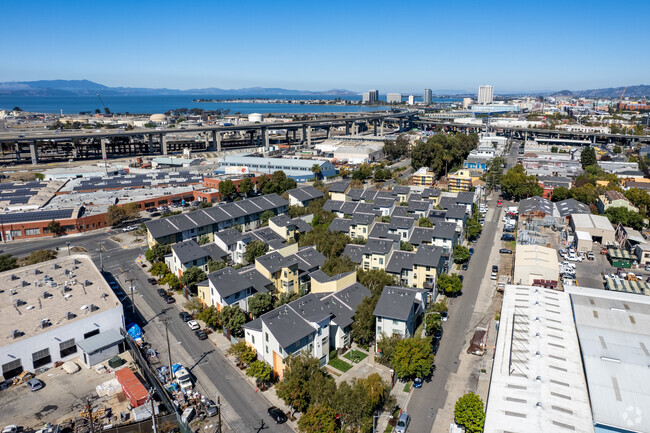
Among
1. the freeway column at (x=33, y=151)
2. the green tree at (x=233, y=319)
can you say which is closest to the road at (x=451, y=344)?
the green tree at (x=233, y=319)

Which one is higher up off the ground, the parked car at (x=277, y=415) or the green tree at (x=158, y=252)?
the green tree at (x=158, y=252)

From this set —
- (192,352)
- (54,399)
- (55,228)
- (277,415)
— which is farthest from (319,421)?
(55,228)

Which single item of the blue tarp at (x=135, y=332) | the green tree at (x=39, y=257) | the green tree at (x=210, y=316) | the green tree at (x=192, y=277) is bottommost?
the blue tarp at (x=135, y=332)

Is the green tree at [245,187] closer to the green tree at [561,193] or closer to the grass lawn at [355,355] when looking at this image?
the grass lawn at [355,355]

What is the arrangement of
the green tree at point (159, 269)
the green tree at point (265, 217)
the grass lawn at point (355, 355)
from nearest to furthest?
the grass lawn at point (355, 355)
the green tree at point (159, 269)
the green tree at point (265, 217)

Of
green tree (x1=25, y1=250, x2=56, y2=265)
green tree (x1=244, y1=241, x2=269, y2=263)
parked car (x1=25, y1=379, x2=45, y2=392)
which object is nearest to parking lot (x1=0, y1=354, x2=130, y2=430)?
parked car (x1=25, y1=379, x2=45, y2=392)

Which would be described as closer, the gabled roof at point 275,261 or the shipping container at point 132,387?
the shipping container at point 132,387

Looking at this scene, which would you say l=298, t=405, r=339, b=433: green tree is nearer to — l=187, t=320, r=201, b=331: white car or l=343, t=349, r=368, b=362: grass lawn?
l=343, t=349, r=368, b=362: grass lawn

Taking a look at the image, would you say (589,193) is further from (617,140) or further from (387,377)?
(617,140)
